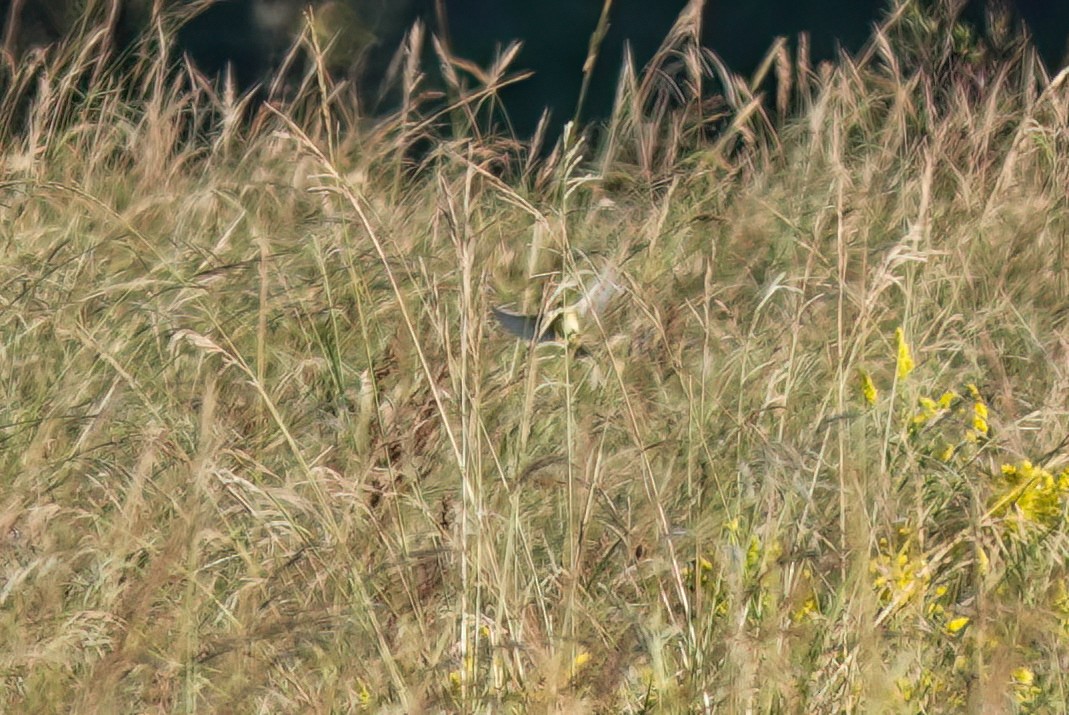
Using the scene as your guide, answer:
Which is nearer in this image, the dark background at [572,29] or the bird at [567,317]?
the bird at [567,317]

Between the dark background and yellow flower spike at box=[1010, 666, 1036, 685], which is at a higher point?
yellow flower spike at box=[1010, 666, 1036, 685]

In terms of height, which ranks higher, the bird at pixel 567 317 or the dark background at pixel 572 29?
the bird at pixel 567 317

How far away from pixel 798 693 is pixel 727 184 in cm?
218

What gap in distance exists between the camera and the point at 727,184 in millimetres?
3689

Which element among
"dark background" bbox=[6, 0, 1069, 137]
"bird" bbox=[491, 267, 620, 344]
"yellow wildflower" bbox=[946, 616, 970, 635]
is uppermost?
"bird" bbox=[491, 267, 620, 344]

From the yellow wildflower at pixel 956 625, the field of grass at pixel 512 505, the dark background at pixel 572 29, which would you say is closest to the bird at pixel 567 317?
the field of grass at pixel 512 505

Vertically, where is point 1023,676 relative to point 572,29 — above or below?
above

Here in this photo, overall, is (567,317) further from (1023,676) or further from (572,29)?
(572,29)

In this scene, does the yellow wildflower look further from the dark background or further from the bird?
the dark background

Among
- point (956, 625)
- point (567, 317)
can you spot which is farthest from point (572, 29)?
point (956, 625)

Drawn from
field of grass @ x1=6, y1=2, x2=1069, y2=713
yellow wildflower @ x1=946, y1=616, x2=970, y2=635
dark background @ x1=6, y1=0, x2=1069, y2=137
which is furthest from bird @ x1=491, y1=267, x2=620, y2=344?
dark background @ x1=6, y1=0, x2=1069, y2=137

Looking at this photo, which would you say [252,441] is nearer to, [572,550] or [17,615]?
[17,615]

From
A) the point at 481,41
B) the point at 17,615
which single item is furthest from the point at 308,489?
the point at 481,41

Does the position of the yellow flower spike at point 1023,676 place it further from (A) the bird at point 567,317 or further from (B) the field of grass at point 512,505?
(A) the bird at point 567,317
